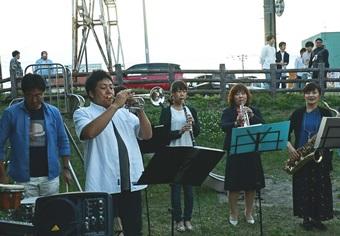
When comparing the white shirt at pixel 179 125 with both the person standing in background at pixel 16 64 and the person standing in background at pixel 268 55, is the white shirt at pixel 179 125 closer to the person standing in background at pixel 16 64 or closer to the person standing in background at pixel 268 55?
the person standing in background at pixel 16 64

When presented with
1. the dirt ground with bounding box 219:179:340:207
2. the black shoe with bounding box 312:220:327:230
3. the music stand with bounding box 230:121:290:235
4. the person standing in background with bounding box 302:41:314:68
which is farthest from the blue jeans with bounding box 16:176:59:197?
the person standing in background with bounding box 302:41:314:68

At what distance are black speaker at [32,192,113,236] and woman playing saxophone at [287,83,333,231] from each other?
3.59 m

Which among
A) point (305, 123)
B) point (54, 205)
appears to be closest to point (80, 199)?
point (54, 205)

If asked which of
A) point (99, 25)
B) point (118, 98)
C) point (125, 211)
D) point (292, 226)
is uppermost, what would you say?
point (99, 25)

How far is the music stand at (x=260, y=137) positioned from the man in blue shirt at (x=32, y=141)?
1967 millimetres

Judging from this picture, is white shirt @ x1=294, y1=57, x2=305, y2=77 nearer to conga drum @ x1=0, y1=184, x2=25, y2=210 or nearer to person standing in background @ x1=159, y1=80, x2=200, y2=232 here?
person standing in background @ x1=159, y1=80, x2=200, y2=232

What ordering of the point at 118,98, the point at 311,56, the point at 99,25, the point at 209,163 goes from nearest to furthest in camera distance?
1. the point at 118,98
2. the point at 209,163
3. the point at 311,56
4. the point at 99,25

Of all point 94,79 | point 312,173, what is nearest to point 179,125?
point 312,173

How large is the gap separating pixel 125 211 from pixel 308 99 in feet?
11.4

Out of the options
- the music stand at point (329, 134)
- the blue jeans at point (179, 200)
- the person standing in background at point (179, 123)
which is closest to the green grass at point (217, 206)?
the blue jeans at point (179, 200)

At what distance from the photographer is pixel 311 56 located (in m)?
17.2

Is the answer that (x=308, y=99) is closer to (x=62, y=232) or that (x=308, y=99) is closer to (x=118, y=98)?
(x=118, y=98)

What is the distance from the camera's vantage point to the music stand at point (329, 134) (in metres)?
6.20

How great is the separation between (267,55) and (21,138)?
1213 centimetres
